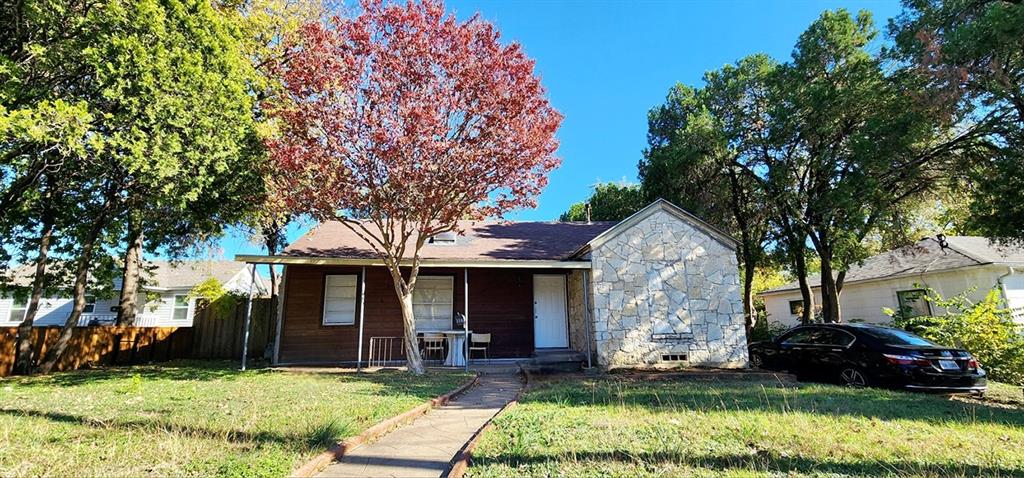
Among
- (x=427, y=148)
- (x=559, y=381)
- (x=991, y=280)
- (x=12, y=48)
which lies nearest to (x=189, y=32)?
(x=12, y=48)

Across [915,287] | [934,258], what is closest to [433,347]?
[915,287]

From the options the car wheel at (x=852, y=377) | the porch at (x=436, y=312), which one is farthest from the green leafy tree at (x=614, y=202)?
the car wheel at (x=852, y=377)

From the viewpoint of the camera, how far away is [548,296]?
13.6 metres

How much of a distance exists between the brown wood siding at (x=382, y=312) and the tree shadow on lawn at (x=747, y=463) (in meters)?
9.11

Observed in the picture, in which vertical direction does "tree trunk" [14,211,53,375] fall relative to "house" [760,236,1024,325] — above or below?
below

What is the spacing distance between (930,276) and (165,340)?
25.7 meters

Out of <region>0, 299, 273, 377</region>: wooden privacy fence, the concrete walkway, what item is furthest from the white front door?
<region>0, 299, 273, 377</region>: wooden privacy fence

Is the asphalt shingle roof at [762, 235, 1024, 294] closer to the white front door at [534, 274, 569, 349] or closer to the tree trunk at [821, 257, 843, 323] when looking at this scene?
the tree trunk at [821, 257, 843, 323]

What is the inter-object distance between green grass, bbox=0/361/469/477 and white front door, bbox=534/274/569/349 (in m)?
4.85

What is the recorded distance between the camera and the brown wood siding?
12.2m

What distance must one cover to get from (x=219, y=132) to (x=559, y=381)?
815 cm

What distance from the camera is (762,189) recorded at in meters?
15.7

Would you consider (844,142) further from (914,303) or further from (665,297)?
(914,303)

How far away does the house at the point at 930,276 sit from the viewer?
14.8 metres
